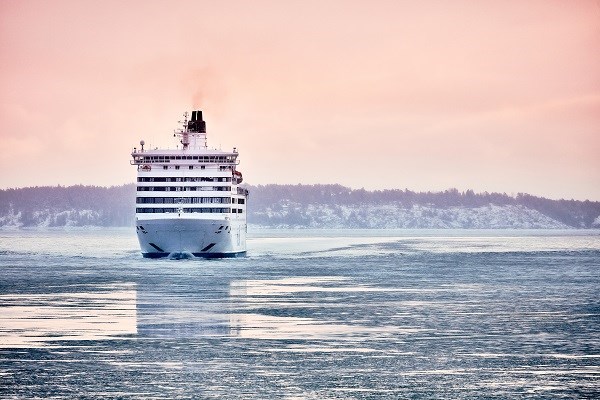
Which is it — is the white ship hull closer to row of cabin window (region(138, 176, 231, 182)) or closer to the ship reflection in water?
row of cabin window (region(138, 176, 231, 182))

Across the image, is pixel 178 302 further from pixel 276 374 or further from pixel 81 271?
pixel 81 271

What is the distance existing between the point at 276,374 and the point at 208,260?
2846 inches

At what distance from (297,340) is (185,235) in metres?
64.8

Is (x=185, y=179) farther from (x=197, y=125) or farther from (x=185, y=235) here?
(x=197, y=125)

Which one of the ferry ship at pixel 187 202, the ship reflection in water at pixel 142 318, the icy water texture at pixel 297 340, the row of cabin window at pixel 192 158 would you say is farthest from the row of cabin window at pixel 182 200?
the ship reflection in water at pixel 142 318

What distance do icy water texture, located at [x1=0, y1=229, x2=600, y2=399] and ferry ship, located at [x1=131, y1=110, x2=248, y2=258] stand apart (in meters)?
31.3

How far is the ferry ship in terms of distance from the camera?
98312 millimetres

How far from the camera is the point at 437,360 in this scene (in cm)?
2967

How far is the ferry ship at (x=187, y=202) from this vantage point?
98312 mm

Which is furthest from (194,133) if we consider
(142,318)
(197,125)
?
(142,318)

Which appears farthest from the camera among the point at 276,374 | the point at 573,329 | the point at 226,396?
the point at 573,329

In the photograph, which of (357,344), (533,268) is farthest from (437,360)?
(533,268)

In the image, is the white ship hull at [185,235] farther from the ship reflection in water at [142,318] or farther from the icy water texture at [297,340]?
the ship reflection in water at [142,318]

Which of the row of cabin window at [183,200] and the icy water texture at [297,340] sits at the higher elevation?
the row of cabin window at [183,200]
